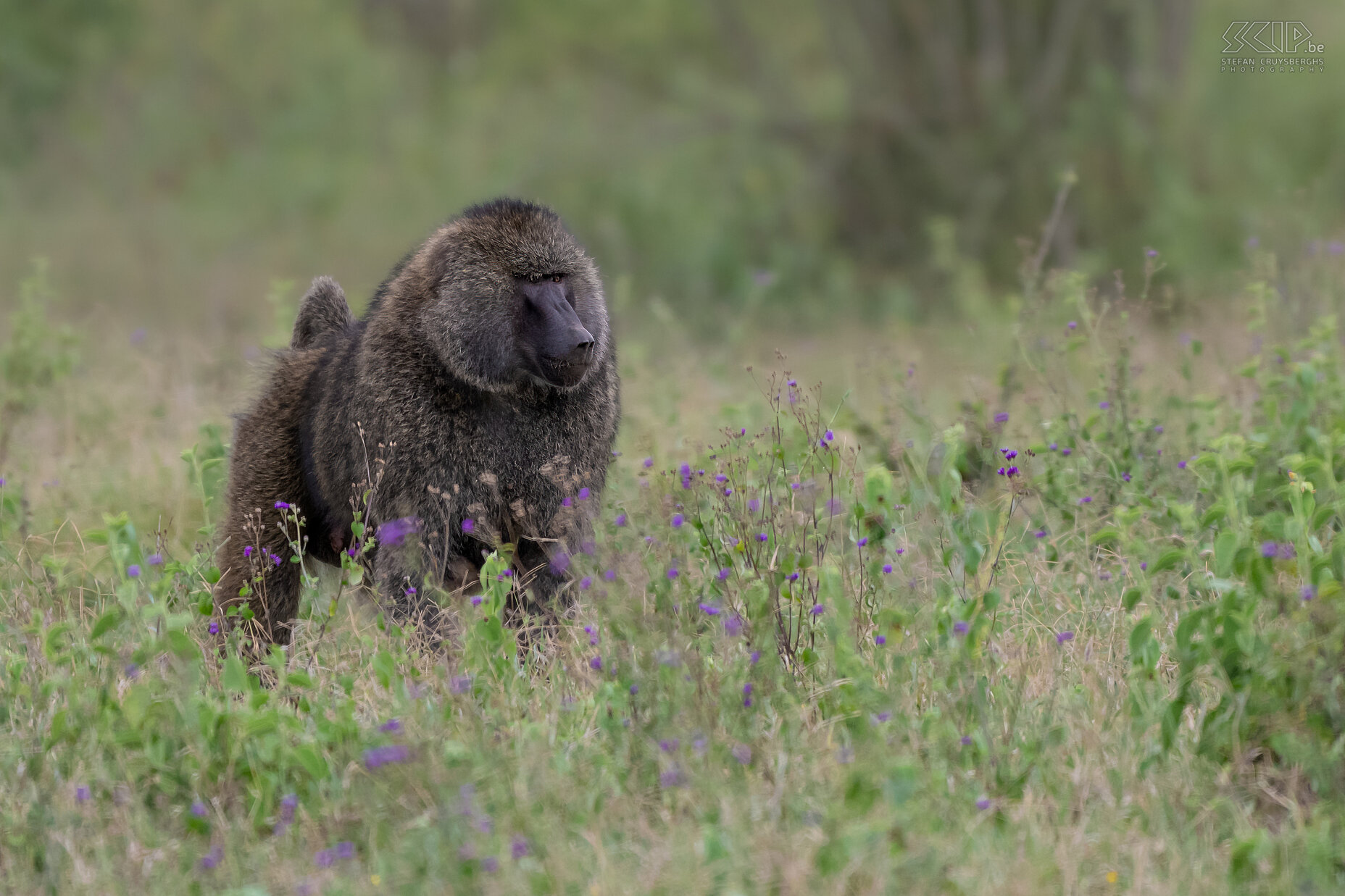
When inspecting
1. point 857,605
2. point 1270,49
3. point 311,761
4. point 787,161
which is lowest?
point 311,761

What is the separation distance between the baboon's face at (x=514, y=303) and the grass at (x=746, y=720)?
0.52 metres

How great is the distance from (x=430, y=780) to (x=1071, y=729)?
1.46 meters

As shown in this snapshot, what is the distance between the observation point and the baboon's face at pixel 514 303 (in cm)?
411

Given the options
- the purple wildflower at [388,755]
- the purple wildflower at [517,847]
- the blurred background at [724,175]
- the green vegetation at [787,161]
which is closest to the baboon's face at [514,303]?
the purple wildflower at [388,755]

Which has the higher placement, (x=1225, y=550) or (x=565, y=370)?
(x=565, y=370)

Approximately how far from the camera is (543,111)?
15.2 meters

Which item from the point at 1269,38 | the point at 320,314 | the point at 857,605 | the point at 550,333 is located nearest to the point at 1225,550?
the point at 857,605

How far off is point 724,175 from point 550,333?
29.6 ft

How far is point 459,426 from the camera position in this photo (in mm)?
4180

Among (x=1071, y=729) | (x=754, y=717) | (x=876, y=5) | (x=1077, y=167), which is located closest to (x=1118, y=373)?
(x=1071, y=729)

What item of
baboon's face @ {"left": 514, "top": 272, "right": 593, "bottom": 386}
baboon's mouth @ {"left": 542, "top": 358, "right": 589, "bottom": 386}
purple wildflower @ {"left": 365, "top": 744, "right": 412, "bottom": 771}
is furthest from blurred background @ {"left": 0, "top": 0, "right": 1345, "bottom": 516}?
purple wildflower @ {"left": 365, "top": 744, "right": 412, "bottom": 771}

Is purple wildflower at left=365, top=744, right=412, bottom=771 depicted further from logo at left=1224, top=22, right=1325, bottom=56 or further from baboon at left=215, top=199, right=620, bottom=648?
logo at left=1224, top=22, right=1325, bottom=56

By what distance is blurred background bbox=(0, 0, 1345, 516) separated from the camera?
998 cm

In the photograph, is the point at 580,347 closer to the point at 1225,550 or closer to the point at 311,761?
the point at 311,761
